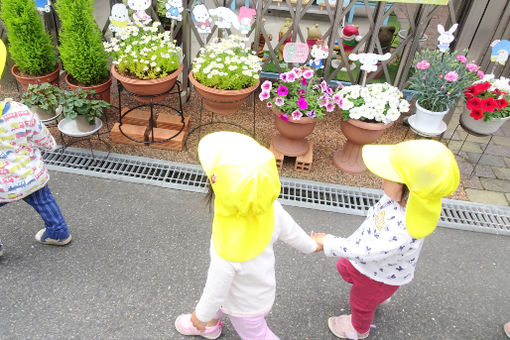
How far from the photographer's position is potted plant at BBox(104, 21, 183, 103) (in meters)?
3.20

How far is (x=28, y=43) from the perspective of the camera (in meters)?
3.58

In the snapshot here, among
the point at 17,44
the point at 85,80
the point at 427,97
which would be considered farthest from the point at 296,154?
the point at 17,44

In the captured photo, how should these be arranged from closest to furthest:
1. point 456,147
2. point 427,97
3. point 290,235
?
point 290,235 → point 427,97 → point 456,147

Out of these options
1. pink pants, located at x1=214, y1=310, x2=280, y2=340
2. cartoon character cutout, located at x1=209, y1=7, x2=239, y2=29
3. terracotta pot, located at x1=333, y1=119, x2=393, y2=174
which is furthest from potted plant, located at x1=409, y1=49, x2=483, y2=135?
pink pants, located at x1=214, y1=310, x2=280, y2=340

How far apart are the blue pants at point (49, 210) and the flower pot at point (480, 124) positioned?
134 inches

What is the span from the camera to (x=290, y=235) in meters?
1.79

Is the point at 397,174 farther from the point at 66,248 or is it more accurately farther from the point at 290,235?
the point at 66,248

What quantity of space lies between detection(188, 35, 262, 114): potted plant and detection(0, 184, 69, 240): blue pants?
144cm

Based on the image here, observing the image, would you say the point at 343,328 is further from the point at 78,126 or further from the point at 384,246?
the point at 78,126

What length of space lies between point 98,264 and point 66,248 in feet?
0.95

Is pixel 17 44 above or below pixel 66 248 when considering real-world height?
above

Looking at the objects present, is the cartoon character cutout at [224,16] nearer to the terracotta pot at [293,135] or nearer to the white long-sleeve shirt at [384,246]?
the terracotta pot at [293,135]

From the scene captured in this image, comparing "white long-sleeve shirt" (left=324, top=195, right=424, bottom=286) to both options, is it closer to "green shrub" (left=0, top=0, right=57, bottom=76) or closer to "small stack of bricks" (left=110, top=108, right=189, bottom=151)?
"small stack of bricks" (left=110, top=108, right=189, bottom=151)

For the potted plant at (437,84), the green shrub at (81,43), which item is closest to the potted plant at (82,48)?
the green shrub at (81,43)
